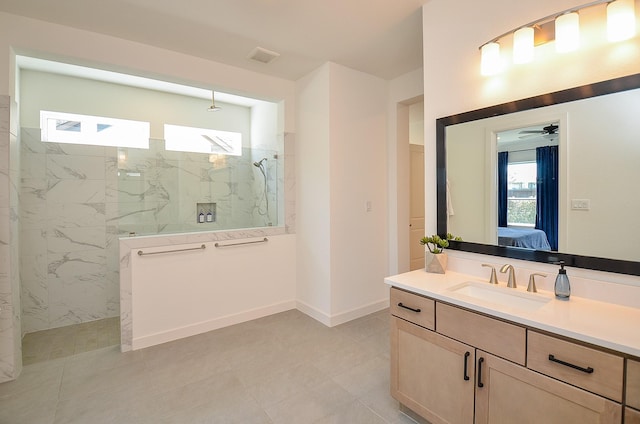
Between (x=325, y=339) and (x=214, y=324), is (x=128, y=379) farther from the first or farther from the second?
(x=325, y=339)

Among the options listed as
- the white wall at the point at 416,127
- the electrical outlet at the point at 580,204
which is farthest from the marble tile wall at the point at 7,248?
the white wall at the point at 416,127

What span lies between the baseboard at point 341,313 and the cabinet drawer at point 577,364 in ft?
7.07

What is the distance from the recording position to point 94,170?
3.45m

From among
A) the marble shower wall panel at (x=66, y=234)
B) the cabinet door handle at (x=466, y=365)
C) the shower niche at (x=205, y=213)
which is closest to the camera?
the cabinet door handle at (x=466, y=365)

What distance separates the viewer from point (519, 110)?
5.83 ft

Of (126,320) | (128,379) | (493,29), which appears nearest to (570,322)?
(493,29)

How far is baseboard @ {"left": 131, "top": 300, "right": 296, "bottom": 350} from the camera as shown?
9.27 ft

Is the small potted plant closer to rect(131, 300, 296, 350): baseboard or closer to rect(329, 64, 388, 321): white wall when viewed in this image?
rect(329, 64, 388, 321): white wall

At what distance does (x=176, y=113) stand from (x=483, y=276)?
14.3 ft

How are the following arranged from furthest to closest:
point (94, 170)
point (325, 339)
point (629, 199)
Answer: point (94, 170) → point (325, 339) → point (629, 199)

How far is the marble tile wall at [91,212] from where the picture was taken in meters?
3.21

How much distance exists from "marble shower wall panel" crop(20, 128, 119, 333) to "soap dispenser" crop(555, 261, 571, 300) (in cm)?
402

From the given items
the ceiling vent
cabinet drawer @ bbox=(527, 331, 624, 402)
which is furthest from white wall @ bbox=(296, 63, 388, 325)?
cabinet drawer @ bbox=(527, 331, 624, 402)

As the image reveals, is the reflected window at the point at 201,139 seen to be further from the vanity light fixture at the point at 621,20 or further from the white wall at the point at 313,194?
the vanity light fixture at the point at 621,20
